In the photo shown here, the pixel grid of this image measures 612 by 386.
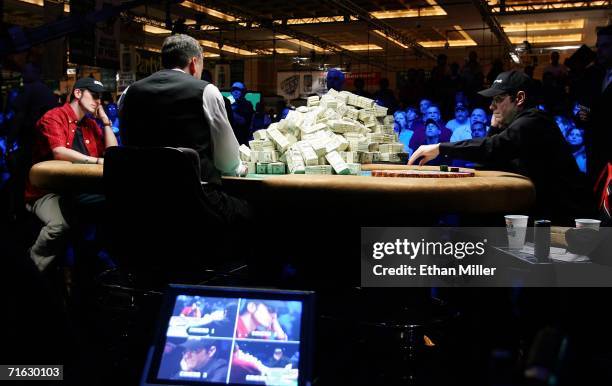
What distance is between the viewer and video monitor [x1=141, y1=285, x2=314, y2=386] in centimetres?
175

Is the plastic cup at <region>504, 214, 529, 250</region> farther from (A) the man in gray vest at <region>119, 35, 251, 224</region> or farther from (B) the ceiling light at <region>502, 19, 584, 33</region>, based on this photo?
(B) the ceiling light at <region>502, 19, 584, 33</region>

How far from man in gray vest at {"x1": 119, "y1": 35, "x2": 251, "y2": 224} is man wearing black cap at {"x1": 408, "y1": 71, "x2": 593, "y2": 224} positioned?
3.09 ft

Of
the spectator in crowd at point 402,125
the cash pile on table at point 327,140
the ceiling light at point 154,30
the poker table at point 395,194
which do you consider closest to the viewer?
the poker table at point 395,194

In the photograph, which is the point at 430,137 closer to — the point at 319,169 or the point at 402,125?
the point at 402,125

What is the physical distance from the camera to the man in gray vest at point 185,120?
88.1 inches

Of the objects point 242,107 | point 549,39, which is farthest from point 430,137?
point 549,39

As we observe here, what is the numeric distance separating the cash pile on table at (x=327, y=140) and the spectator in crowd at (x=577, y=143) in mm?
2596

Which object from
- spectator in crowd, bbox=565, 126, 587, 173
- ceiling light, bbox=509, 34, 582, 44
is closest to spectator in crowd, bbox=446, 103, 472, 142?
spectator in crowd, bbox=565, 126, 587, 173

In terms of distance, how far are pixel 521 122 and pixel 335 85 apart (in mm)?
1803

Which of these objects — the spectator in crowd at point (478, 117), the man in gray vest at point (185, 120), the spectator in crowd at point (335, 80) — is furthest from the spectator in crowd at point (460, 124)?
the man in gray vest at point (185, 120)

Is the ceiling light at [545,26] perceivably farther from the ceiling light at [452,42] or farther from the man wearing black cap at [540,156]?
the man wearing black cap at [540,156]

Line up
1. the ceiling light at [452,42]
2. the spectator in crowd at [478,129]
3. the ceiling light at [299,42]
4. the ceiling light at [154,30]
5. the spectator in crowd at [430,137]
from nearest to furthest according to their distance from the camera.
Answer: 1. the spectator in crowd at [478,129]
2. the spectator in crowd at [430,137]
3. the ceiling light at [154,30]
4. the ceiling light at [452,42]
5. the ceiling light at [299,42]

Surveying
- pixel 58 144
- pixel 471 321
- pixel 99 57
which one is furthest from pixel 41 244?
pixel 99 57

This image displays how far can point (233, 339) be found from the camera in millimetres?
1812
